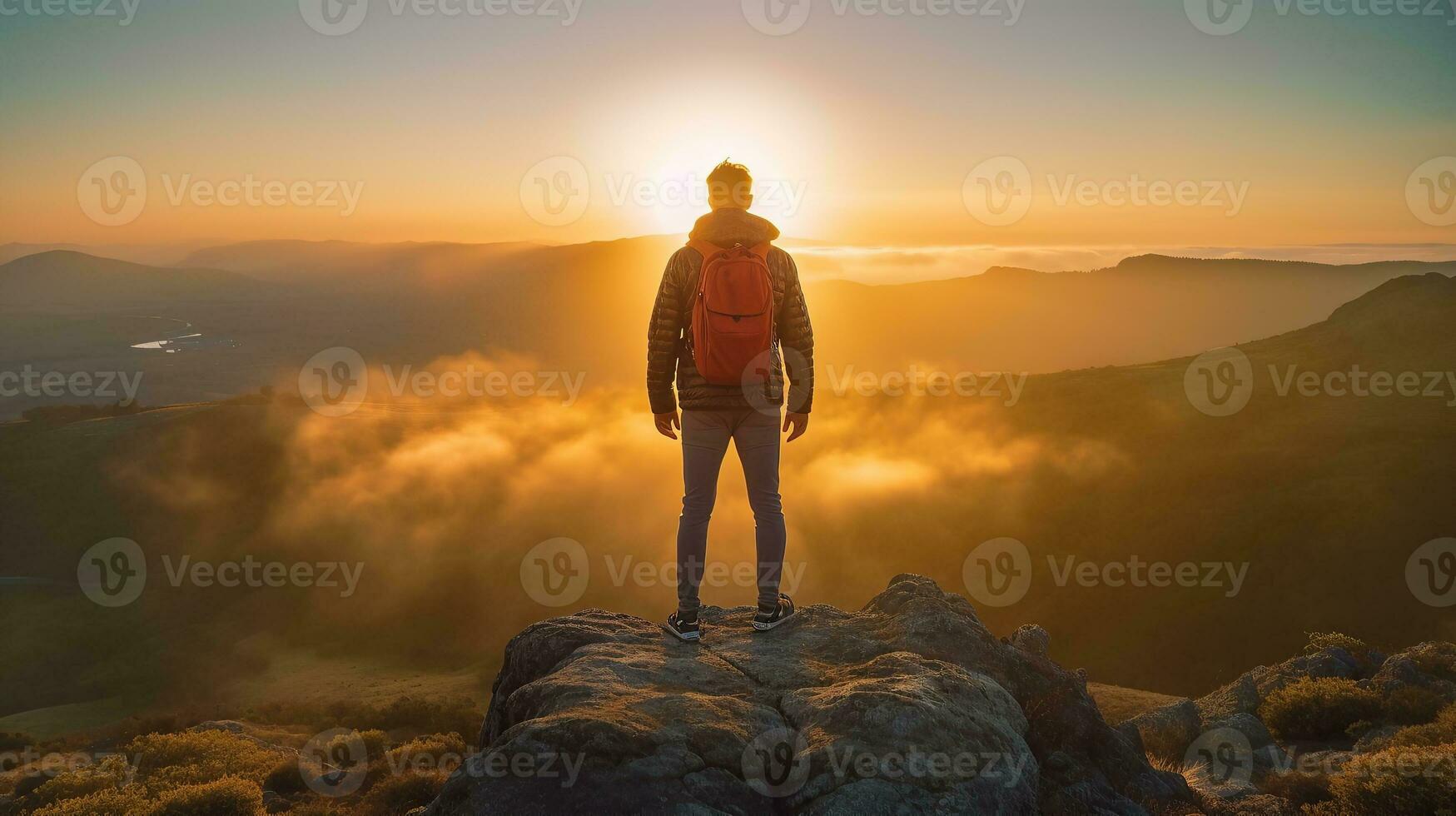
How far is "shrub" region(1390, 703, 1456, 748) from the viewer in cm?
962

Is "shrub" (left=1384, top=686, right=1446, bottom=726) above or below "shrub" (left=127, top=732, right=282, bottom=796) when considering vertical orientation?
above

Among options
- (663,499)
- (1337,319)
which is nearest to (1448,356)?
(1337,319)

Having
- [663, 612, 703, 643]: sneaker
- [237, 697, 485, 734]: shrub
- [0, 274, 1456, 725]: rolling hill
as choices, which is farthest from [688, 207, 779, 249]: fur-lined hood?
[0, 274, 1456, 725]: rolling hill

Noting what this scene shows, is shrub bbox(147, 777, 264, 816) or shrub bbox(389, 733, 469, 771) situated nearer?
shrub bbox(147, 777, 264, 816)

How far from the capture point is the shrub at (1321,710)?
1153 cm

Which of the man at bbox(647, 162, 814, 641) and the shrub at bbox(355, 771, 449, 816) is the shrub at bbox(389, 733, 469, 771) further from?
the man at bbox(647, 162, 814, 641)

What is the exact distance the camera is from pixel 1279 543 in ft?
159

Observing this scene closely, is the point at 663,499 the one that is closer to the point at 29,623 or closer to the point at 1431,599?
the point at 29,623

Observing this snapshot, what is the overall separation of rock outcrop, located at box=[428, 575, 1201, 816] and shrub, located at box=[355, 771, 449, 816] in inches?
270

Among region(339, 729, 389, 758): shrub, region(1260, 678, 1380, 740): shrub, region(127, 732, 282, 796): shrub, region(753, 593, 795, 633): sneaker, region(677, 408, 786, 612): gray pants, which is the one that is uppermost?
region(677, 408, 786, 612): gray pants

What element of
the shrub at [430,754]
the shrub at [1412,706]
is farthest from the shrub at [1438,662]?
the shrub at [430,754]

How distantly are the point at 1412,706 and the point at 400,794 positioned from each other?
50.2 feet

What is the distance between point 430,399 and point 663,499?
62.2 metres

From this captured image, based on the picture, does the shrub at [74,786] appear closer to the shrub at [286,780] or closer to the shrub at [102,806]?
the shrub at [102,806]
